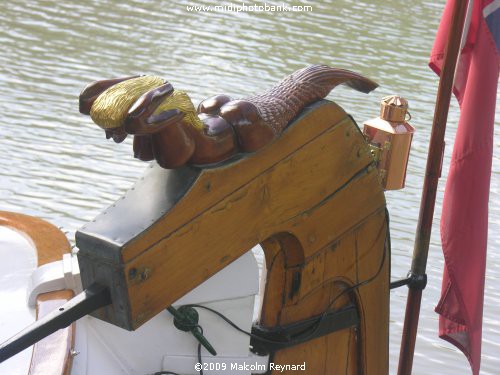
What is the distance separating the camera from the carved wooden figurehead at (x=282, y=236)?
137cm

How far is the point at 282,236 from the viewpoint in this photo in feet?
5.38

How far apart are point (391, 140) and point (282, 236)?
1.53 ft

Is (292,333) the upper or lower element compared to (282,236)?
lower

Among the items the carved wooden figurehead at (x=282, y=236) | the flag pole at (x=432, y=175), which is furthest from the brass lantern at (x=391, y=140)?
the carved wooden figurehead at (x=282, y=236)

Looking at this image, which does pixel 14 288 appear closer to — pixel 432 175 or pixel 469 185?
pixel 432 175

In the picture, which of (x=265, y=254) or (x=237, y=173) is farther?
(x=265, y=254)

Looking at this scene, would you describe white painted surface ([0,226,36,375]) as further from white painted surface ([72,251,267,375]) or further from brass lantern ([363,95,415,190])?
brass lantern ([363,95,415,190])

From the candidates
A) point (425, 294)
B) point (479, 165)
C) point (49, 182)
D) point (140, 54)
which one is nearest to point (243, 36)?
point (140, 54)

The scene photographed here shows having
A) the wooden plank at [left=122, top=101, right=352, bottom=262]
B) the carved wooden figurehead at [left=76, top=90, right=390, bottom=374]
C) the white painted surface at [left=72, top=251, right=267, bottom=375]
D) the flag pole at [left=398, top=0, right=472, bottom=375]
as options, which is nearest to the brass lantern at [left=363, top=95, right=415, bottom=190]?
the flag pole at [left=398, top=0, right=472, bottom=375]

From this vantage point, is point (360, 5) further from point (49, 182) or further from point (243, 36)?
point (49, 182)

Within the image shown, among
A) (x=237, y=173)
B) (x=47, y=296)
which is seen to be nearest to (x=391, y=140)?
(x=237, y=173)

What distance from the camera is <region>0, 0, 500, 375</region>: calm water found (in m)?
3.75

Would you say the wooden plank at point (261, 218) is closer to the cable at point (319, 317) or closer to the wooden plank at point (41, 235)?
the cable at point (319, 317)

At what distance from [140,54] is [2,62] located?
0.83 m
